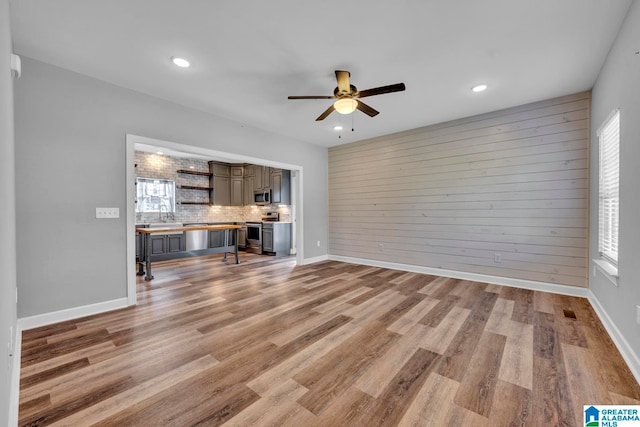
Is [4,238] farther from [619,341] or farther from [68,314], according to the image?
[619,341]

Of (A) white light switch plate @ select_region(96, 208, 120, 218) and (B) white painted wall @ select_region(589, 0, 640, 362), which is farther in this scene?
(A) white light switch plate @ select_region(96, 208, 120, 218)

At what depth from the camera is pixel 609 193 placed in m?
2.78

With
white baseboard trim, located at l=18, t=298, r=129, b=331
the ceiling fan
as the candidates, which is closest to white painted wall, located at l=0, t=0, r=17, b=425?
white baseboard trim, located at l=18, t=298, r=129, b=331

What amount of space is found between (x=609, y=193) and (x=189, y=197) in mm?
8403

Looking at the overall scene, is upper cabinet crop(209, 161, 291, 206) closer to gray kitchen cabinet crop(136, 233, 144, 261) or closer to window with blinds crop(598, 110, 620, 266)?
gray kitchen cabinet crop(136, 233, 144, 261)

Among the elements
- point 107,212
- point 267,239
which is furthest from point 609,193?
point 267,239

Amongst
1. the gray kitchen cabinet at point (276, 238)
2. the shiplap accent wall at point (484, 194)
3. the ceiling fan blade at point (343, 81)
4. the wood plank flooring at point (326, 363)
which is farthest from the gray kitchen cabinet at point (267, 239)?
the ceiling fan blade at point (343, 81)

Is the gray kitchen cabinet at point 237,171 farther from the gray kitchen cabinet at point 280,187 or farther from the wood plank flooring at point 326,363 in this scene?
the wood plank flooring at point 326,363

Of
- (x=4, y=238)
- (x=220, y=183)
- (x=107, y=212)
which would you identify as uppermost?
(x=220, y=183)

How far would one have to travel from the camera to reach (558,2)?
2016 mm

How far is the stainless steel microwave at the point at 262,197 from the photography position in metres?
7.60

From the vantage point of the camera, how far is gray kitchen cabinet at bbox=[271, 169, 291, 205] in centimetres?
729

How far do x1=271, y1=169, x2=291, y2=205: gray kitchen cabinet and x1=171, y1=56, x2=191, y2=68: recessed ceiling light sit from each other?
4.49 meters

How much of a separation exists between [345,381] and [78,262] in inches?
123
